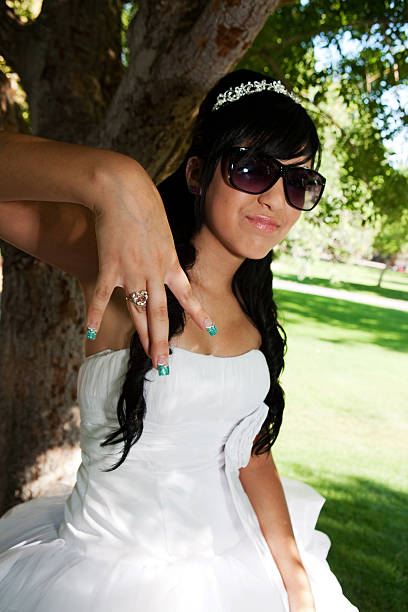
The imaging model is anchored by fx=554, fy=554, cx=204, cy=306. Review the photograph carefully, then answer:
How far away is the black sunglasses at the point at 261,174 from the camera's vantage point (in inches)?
67.9

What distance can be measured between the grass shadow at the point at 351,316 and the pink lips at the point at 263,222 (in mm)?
14565

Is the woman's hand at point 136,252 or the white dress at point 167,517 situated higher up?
the woman's hand at point 136,252

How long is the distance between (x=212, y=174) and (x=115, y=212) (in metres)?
0.72

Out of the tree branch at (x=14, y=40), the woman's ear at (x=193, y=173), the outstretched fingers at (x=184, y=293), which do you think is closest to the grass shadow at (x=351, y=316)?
the tree branch at (x=14, y=40)

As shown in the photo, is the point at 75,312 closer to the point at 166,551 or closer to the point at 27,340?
the point at 27,340

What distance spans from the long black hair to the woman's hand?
1.62ft

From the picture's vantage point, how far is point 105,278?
1.11 metres

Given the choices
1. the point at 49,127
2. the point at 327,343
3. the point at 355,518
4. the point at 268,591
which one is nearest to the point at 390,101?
the point at 49,127

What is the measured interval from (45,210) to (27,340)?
2.03 metres

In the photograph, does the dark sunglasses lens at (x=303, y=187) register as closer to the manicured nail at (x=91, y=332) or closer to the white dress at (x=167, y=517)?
the white dress at (x=167, y=517)

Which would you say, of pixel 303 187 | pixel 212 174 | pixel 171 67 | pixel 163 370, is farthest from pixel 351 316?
pixel 163 370

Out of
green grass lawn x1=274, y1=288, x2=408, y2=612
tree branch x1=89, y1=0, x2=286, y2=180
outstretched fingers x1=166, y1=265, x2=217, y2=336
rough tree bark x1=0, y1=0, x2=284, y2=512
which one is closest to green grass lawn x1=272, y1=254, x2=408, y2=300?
green grass lawn x1=274, y1=288, x2=408, y2=612

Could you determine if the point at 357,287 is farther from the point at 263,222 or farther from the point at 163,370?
the point at 163,370

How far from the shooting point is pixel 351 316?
21.5 metres
